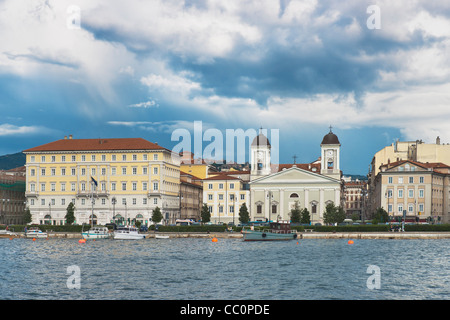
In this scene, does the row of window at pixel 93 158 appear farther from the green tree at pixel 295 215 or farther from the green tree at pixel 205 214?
the green tree at pixel 295 215

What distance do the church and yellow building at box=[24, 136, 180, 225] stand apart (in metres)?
19.1

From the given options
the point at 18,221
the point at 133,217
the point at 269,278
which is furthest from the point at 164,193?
the point at 269,278

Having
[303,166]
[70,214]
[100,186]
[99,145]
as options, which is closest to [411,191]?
[303,166]

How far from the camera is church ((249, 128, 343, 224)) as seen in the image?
412 ft

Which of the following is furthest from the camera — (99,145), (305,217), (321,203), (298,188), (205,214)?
(298,188)

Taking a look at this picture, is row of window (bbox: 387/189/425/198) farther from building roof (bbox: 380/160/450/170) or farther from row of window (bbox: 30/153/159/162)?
row of window (bbox: 30/153/159/162)

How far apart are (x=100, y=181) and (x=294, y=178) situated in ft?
121

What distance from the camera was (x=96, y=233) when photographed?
9131 centimetres

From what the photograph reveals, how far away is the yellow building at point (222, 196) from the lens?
128500 mm

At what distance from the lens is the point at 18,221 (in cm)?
12912

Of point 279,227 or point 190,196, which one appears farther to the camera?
point 190,196

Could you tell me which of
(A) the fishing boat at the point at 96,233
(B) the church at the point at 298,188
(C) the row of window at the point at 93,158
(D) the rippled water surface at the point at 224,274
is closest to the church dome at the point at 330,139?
(B) the church at the point at 298,188
